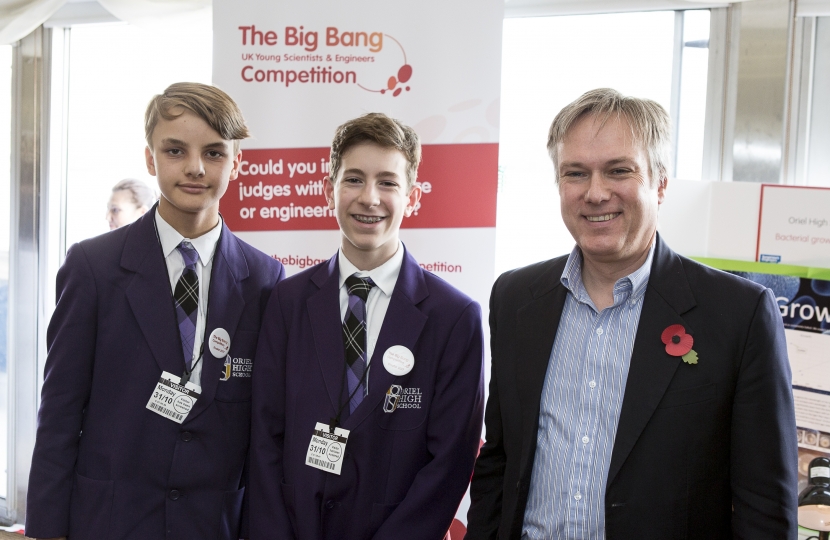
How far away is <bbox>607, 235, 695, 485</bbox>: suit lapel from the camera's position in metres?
1.53

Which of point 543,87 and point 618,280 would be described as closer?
point 618,280

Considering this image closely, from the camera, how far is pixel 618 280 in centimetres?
167

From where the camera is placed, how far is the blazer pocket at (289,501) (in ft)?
6.24

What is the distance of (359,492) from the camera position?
188 centimetres

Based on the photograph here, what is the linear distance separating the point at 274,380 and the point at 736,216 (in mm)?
1982

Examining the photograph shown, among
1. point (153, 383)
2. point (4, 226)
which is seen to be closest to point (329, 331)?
point (153, 383)

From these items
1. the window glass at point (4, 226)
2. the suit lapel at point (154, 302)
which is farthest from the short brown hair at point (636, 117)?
the window glass at point (4, 226)

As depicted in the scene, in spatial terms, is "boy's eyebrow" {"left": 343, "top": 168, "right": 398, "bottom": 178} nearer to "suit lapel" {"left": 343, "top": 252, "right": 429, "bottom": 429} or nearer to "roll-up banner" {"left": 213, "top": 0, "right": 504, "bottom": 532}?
"suit lapel" {"left": 343, "top": 252, "right": 429, "bottom": 429}

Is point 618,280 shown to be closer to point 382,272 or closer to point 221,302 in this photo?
point 382,272

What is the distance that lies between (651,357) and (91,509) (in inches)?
62.7

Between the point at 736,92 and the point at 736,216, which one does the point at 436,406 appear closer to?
the point at 736,216

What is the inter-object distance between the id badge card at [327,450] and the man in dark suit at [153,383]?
0.95 ft

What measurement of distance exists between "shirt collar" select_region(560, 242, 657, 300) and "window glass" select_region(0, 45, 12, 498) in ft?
13.3

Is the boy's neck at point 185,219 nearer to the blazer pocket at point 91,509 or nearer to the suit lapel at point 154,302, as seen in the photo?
the suit lapel at point 154,302
